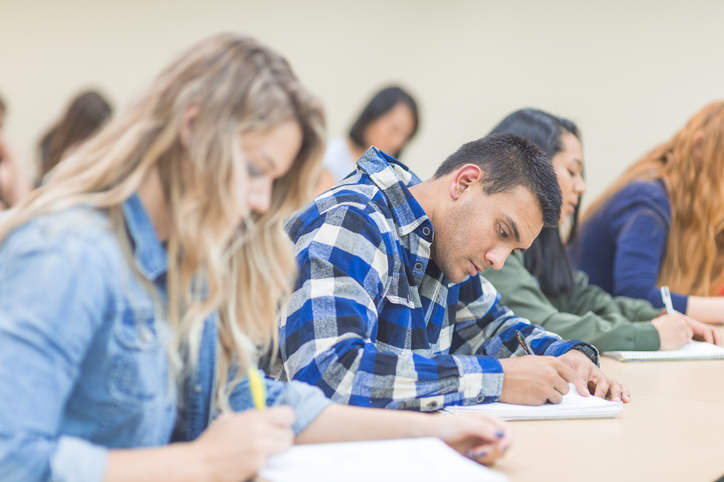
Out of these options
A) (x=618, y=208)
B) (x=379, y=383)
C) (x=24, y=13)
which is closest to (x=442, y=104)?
(x=618, y=208)

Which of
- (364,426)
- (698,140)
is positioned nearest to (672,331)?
(698,140)

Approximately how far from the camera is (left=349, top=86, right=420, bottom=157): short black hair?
3.36 meters

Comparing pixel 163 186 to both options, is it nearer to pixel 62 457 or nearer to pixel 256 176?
pixel 256 176

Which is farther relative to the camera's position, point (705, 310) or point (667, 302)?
point (705, 310)

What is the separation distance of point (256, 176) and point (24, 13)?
2843 millimetres

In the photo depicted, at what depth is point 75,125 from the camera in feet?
8.67

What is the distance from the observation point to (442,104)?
3797mm

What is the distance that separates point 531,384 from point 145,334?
2.12 feet

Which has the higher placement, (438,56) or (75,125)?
(438,56)

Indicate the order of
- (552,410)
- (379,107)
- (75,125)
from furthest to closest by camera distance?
(379,107)
(75,125)
(552,410)

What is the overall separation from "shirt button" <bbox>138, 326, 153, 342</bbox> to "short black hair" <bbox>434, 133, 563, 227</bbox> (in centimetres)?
73

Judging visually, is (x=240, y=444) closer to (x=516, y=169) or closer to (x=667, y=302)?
(x=516, y=169)

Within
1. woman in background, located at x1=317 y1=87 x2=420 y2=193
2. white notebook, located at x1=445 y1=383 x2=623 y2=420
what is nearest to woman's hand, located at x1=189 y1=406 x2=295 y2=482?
white notebook, located at x1=445 y1=383 x2=623 y2=420

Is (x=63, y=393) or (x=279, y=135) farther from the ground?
(x=279, y=135)
